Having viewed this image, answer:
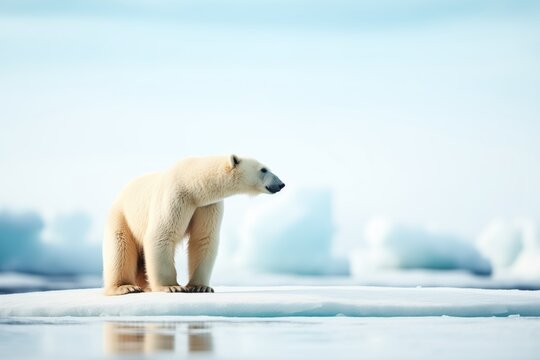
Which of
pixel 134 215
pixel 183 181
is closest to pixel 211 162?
pixel 183 181

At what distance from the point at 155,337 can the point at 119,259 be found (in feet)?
14.9

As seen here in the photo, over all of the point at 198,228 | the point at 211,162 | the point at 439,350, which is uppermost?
the point at 211,162

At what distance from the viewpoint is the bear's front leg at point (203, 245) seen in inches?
463

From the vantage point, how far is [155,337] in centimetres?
757

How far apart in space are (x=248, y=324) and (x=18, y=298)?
14.1ft

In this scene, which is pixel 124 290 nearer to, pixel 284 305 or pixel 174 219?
pixel 174 219

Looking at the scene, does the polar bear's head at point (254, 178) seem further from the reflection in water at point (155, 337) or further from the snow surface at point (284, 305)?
the reflection in water at point (155, 337)

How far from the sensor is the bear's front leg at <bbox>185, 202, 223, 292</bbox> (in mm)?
11758

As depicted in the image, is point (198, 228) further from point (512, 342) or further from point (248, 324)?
point (512, 342)

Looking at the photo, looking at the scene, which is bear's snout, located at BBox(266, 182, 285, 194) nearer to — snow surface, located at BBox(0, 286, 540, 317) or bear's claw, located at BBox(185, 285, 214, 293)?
snow surface, located at BBox(0, 286, 540, 317)

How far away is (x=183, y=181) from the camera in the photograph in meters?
11.6

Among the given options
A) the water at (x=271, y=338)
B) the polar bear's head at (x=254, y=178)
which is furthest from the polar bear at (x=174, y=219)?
the water at (x=271, y=338)

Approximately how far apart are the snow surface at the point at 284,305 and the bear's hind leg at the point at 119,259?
0.75 m

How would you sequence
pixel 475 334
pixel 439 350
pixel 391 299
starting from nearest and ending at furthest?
pixel 439 350, pixel 475 334, pixel 391 299
